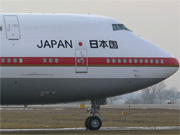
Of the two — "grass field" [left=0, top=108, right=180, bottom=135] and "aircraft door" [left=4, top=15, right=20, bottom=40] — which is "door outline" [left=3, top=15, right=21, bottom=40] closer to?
"aircraft door" [left=4, top=15, right=20, bottom=40]

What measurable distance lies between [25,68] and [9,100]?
241cm

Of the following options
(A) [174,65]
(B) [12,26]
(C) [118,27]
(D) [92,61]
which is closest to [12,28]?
(B) [12,26]

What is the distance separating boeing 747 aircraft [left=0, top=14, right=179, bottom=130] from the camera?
102 ft

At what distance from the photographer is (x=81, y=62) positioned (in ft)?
105

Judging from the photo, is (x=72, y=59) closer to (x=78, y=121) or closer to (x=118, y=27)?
(x=118, y=27)

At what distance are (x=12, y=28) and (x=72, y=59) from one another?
14.1ft

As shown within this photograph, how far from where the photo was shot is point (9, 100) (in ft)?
103

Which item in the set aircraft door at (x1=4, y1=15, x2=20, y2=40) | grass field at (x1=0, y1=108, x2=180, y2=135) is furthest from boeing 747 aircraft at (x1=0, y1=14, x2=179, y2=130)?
grass field at (x1=0, y1=108, x2=180, y2=135)

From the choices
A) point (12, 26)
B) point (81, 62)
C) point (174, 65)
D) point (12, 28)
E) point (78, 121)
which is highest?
point (12, 26)

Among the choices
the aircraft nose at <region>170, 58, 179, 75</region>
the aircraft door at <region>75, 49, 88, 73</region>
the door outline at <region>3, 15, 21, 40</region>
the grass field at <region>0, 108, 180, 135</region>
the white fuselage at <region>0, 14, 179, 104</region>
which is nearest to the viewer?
the white fuselage at <region>0, 14, 179, 104</region>

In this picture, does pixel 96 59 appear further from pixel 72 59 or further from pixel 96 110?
pixel 96 110

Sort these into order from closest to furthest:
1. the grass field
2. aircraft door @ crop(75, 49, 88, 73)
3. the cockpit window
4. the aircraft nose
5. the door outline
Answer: the door outline, aircraft door @ crop(75, 49, 88, 73), the aircraft nose, the cockpit window, the grass field

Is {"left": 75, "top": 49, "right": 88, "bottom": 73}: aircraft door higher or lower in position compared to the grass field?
higher

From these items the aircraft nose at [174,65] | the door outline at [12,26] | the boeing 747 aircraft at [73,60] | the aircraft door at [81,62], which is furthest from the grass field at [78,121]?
the door outline at [12,26]
